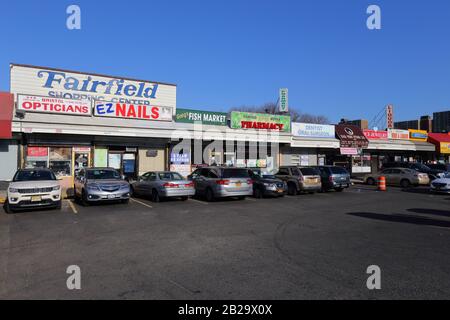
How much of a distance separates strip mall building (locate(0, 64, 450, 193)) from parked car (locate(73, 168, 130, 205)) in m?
4.14

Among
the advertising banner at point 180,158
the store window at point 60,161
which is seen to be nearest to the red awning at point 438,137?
the advertising banner at point 180,158

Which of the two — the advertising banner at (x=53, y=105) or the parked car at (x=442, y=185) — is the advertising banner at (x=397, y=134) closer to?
the parked car at (x=442, y=185)

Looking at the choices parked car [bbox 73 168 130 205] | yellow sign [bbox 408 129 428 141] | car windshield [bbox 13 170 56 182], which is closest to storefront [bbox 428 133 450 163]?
yellow sign [bbox 408 129 428 141]

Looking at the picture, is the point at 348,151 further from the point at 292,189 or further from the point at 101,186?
the point at 101,186

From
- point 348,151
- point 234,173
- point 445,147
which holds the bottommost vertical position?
point 234,173

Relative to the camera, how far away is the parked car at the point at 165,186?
15.0 metres

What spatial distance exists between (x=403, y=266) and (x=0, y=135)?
55.9 feet

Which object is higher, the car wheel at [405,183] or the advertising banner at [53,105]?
the advertising banner at [53,105]

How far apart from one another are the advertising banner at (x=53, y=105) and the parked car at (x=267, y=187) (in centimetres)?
983

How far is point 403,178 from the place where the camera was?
964 inches

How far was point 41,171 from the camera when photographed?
45.0ft

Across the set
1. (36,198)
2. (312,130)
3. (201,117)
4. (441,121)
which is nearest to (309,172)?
(201,117)

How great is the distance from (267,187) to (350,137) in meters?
15.2
